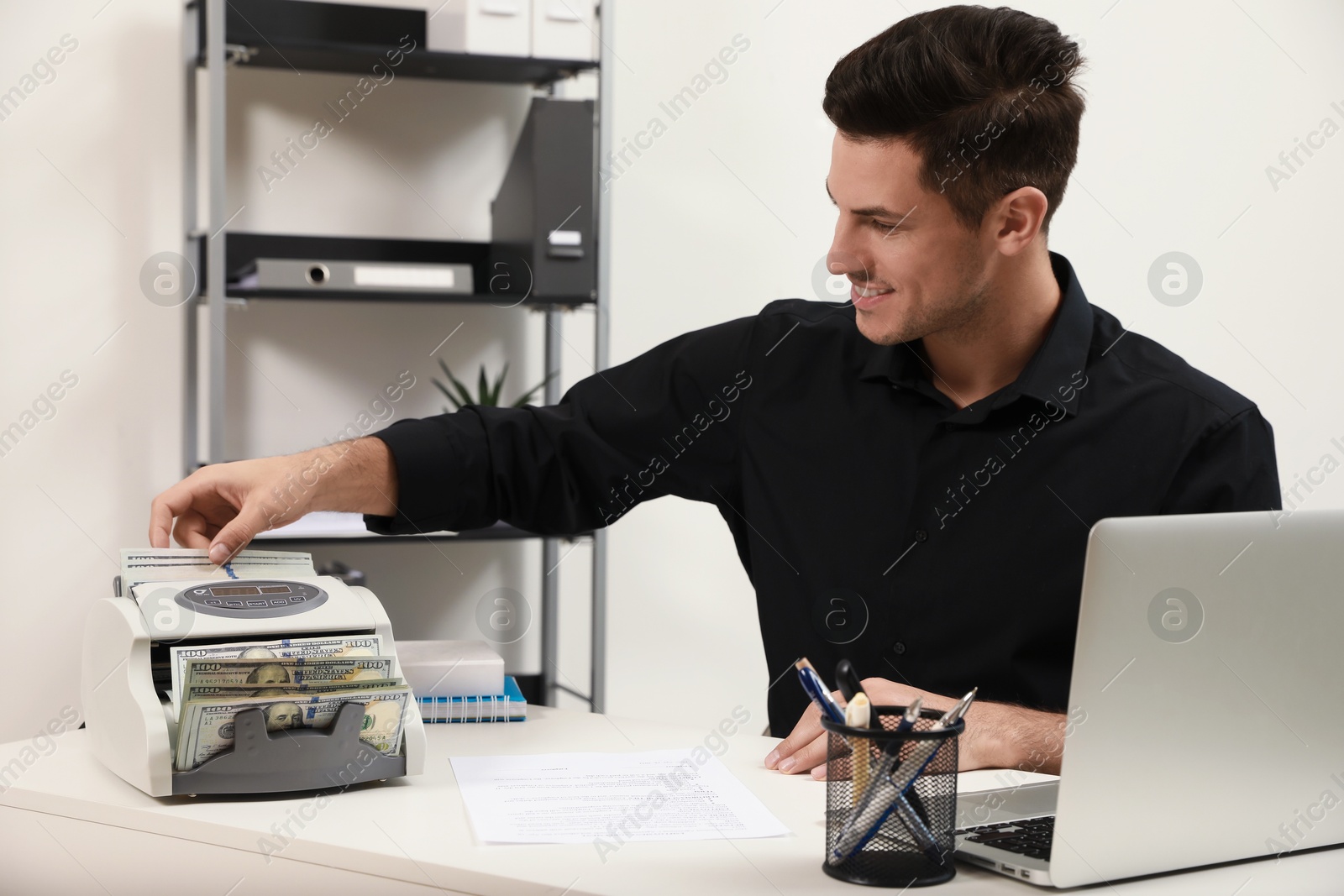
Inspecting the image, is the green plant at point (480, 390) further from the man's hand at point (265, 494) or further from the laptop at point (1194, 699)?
the laptop at point (1194, 699)

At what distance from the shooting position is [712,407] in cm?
165

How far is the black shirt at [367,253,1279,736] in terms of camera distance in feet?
4.50

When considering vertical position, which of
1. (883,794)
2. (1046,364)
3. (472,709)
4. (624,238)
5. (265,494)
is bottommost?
(472,709)

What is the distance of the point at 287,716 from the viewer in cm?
100

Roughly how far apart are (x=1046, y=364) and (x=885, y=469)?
0.23 metres

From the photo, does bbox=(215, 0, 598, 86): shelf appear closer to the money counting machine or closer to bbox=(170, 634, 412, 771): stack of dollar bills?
the money counting machine

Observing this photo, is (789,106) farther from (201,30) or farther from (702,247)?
(201,30)

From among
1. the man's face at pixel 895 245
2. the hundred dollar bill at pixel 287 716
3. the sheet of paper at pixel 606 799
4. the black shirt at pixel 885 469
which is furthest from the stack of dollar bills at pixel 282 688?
the man's face at pixel 895 245

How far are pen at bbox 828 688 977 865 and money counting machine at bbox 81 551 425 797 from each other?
1.42 ft

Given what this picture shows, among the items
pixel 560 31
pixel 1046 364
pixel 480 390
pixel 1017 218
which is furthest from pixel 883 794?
pixel 560 31

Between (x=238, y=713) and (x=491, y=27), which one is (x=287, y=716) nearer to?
(x=238, y=713)

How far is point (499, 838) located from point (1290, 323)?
254 centimetres

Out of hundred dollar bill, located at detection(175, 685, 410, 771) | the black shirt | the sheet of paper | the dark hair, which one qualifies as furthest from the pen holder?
the dark hair

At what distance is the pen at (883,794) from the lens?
0.81 meters
